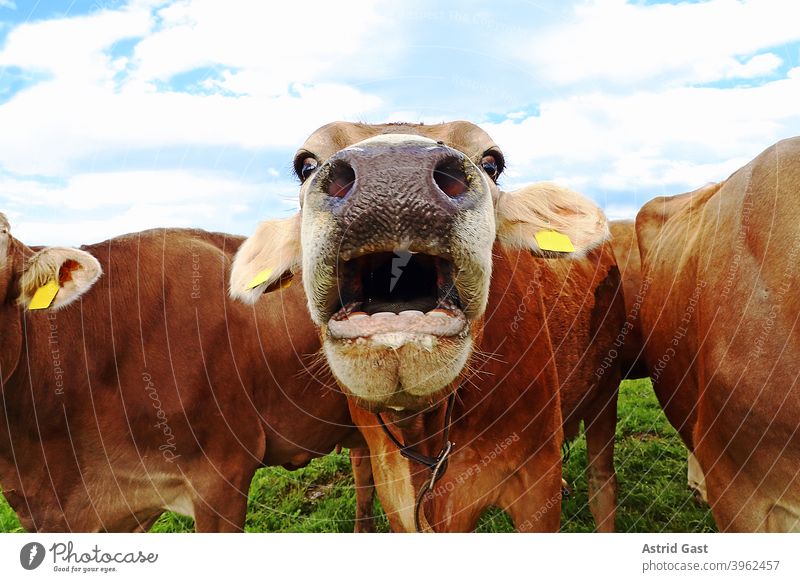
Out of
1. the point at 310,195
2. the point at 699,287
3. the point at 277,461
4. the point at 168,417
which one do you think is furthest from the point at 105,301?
the point at 699,287

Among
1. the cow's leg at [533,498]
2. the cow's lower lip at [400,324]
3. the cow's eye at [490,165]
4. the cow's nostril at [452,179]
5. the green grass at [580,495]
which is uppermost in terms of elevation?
the cow's nostril at [452,179]

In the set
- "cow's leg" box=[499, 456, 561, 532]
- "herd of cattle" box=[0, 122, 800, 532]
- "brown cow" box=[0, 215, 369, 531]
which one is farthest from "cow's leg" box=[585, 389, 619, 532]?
"brown cow" box=[0, 215, 369, 531]

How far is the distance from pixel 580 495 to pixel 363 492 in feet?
7.51

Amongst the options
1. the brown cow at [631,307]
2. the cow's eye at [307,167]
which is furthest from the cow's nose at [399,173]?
the brown cow at [631,307]

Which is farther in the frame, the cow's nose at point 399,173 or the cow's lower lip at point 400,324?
the cow's lower lip at point 400,324

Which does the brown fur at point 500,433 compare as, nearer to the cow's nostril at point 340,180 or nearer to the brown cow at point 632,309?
the cow's nostril at point 340,180

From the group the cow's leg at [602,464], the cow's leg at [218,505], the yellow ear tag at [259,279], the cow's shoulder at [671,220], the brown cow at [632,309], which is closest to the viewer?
the yellow ear tag at [259,279]

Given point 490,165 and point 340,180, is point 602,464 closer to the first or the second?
point 490,165

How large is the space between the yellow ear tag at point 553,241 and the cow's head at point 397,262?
86cm

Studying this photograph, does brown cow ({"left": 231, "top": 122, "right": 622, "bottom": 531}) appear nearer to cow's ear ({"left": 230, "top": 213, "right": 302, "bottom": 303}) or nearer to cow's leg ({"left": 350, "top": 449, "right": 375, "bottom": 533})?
cow's ear ({"left": 230, "top": 213, "right": 302, "bottom": 303})

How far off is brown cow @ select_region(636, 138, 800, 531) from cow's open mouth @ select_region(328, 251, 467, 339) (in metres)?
1.80

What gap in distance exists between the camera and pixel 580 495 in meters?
6.97

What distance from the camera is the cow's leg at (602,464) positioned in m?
5.91

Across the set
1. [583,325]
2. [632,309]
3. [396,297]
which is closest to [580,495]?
[632,309]
